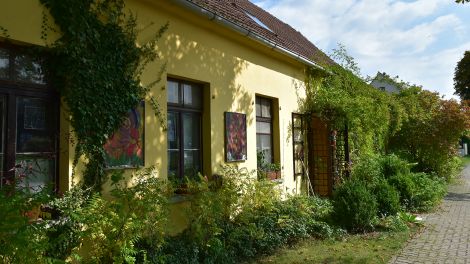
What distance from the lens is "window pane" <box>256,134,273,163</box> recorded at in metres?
9.43

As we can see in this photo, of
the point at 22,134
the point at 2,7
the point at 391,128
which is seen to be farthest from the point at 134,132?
the point at 391,128

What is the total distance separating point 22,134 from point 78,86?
2.73ft

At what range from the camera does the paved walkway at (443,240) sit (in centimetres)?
635

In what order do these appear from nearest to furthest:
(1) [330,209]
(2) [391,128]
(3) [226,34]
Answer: (3) [226,34]
(1) [330,209]
(2) [391,128]

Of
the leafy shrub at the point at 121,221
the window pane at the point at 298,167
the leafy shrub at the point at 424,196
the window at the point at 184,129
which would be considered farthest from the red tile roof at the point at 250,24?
the leafy shrub at the point at 424,196

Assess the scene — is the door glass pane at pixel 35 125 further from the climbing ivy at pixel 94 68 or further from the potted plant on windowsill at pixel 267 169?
the potted plant on windowsill at pixel 267 169

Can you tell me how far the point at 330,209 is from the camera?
880cm

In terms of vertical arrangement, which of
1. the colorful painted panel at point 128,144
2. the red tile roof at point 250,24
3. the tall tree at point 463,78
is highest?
the tall tree at point 463,78

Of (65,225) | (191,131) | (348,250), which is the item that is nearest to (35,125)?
(65,225)

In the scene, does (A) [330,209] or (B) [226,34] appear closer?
(B) [226,34]

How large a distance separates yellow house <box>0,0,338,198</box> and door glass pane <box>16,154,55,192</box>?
1 cm

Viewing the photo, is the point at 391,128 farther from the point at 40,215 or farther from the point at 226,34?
the point at 40,215

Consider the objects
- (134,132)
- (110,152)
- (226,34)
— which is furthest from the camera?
(226,34)

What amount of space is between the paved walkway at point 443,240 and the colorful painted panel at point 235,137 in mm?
3333
